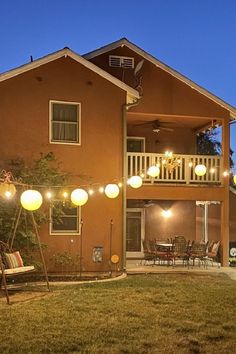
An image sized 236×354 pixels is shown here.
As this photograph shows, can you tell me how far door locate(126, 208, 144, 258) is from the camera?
18.5m

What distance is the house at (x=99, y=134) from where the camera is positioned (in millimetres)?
14172

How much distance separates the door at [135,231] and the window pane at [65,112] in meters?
5.31

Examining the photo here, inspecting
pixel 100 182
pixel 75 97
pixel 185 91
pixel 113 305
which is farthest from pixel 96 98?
pixel 113 305

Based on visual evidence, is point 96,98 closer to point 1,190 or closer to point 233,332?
point 1,190

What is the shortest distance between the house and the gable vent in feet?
1.57

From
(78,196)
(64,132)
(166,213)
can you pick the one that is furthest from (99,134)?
(166,213)

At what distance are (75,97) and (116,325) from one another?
27.2 ft

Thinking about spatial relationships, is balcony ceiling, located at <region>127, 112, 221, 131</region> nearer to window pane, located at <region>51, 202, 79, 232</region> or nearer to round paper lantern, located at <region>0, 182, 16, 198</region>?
window pane, located at <region>51, 202, 79, 232</region>

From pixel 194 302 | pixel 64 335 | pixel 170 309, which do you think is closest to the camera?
pixel 64 335

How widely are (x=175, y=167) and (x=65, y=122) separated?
4.17 m

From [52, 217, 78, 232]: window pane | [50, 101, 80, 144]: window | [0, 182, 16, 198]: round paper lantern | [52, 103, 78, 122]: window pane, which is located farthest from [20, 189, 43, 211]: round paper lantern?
[52, 103, 78, 122]: window pane

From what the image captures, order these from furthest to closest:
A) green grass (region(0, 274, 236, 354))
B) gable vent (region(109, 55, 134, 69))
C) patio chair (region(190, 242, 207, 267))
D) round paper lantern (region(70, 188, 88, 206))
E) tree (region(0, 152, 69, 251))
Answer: gable vent (region(109, 55, 134, 69))
patio chair (region(190, 242, 207, 267))
tree (region(0, 152, 69, 251))
round paper lantern (region(70, 188, 88, 206))
green grass (region(0, 274, 236, 354))

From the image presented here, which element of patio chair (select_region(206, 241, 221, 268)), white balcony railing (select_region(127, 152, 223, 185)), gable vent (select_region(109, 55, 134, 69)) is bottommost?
patio chair (select_region(206, 241, 221, 268))

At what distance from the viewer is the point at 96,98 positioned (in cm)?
1479
